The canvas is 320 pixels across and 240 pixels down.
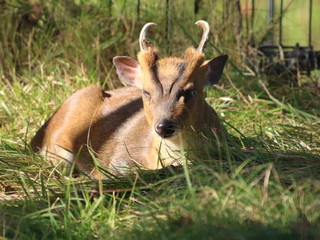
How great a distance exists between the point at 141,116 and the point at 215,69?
32.3 inches

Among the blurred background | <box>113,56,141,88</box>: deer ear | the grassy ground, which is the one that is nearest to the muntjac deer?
<box>113,56,141,88</box>: deer ear

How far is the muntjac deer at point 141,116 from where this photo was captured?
576 centimetres

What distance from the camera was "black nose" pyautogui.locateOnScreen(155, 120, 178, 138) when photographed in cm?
556

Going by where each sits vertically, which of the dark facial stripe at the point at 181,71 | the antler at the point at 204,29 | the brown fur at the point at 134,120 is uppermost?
the antler at the point at 204,29

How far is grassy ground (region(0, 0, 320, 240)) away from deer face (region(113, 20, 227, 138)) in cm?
34

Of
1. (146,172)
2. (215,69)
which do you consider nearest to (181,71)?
(215,69)

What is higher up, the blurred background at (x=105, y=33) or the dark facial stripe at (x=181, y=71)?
the dark facial stripe at (x=181, y=71)

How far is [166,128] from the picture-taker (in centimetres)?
556

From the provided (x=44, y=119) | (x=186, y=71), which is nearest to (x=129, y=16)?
(x=44, y=119)

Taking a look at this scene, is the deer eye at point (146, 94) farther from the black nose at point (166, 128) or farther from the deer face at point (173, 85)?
the black nose at point (166, 128)

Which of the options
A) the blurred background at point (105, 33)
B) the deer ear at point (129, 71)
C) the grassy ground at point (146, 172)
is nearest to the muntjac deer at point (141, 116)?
the deer ear at point (129, 71)

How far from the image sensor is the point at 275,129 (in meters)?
6.69

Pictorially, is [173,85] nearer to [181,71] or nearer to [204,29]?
[181,71]

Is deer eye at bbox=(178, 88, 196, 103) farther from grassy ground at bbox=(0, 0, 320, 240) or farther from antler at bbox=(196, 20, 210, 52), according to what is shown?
antler at bbox=(196, 20, 210, 52)
